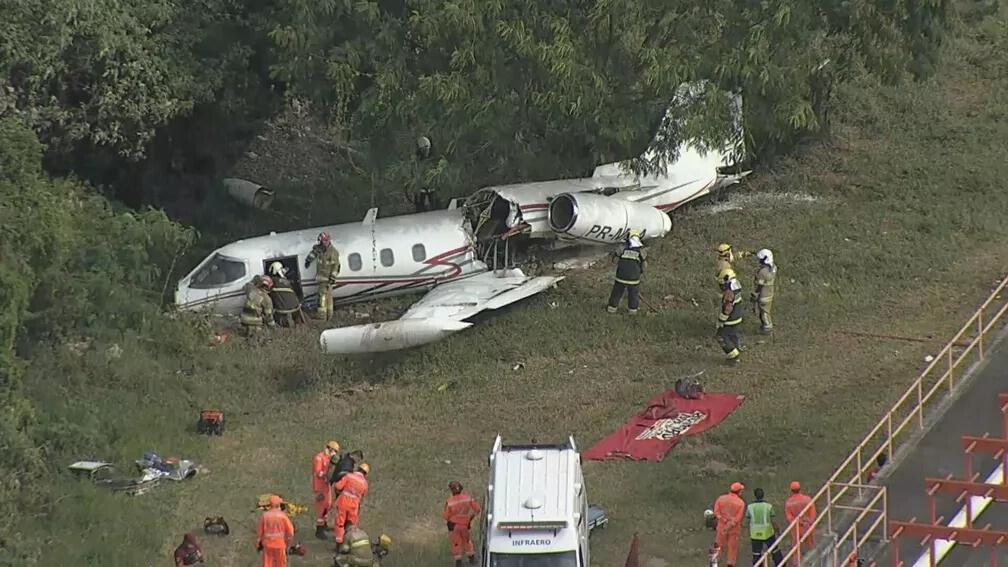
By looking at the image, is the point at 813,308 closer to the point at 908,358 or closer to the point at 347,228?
the point at 908,358

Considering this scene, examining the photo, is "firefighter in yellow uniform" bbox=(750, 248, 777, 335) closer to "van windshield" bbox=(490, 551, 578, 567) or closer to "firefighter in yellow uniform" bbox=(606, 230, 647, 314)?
"firefighter in yellow uniform" bbox=(606, 230, 647, 314)

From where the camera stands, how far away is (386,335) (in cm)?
3041

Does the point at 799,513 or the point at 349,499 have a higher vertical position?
the point at 349,499

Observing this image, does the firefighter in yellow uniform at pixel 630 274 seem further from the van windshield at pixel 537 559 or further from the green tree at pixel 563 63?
the van windshield at pixel 537 559

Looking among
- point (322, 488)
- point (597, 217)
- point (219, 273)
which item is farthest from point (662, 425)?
point (219, 273)

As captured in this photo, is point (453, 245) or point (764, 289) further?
point (453, 245)

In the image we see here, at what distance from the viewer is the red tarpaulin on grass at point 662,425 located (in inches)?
1089

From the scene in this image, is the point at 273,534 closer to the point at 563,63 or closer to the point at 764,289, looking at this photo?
the point at 764,289

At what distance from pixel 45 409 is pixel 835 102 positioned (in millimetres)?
21822

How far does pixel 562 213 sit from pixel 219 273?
687cm

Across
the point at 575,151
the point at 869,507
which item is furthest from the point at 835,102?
the point at 869,507

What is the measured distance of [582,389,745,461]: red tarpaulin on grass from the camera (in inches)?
1089

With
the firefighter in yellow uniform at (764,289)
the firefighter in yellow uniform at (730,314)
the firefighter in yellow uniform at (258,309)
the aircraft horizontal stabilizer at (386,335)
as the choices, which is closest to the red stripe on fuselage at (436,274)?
the firefighter in yellow uniform at (258,309)

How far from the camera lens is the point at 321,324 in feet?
108
